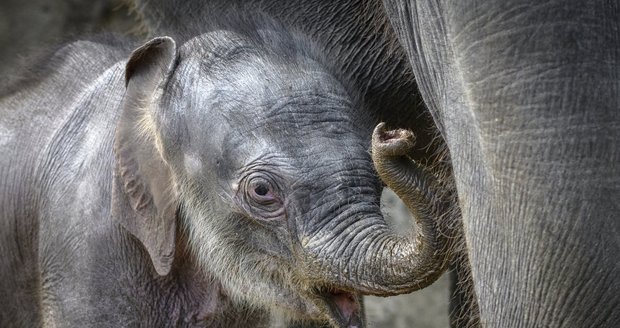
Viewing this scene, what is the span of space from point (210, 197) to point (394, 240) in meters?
0.60

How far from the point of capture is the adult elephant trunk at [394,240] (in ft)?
7.63

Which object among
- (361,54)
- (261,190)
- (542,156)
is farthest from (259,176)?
(542,156)

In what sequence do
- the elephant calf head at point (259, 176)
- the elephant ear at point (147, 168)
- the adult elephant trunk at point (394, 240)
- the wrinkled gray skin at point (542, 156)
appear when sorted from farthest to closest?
the elephant ear at point (147, 168) < the elephant calf head at point (259, 176) < the adult elephant trunk at point (394, 240) < the wrinkled gray skin at point (542, 156)

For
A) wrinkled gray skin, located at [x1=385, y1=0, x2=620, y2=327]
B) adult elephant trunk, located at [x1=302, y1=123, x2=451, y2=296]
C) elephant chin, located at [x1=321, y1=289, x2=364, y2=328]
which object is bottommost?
elephant chin, located at [x1=321, y1=289, x2=364, y2=328]

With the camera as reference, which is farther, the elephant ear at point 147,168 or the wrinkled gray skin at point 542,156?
the elephant ear at point 147,168

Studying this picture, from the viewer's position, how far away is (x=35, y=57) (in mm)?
3920

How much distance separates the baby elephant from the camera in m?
2.76

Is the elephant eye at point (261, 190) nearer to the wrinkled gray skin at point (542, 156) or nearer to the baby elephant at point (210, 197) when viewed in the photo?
the baby elephant at point (210, 197)

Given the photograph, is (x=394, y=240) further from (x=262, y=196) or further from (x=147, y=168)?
(x=147, y=168)

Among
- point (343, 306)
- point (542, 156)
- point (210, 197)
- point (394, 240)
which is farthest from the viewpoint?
point (210, 197)

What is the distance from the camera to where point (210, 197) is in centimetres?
302

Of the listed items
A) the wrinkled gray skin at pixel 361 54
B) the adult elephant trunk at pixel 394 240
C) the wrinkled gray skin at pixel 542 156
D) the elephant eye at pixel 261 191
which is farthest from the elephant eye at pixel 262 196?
the wrinkled gray skin at pixel 542 156

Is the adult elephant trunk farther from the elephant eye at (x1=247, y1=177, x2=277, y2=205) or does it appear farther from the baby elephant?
the elephant eye at (x1=247, y1=177, x2=277, y2=205)

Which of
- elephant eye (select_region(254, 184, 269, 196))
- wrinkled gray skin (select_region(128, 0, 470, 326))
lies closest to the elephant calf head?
elephant eye (select_region(254, 184, 269, 196))
